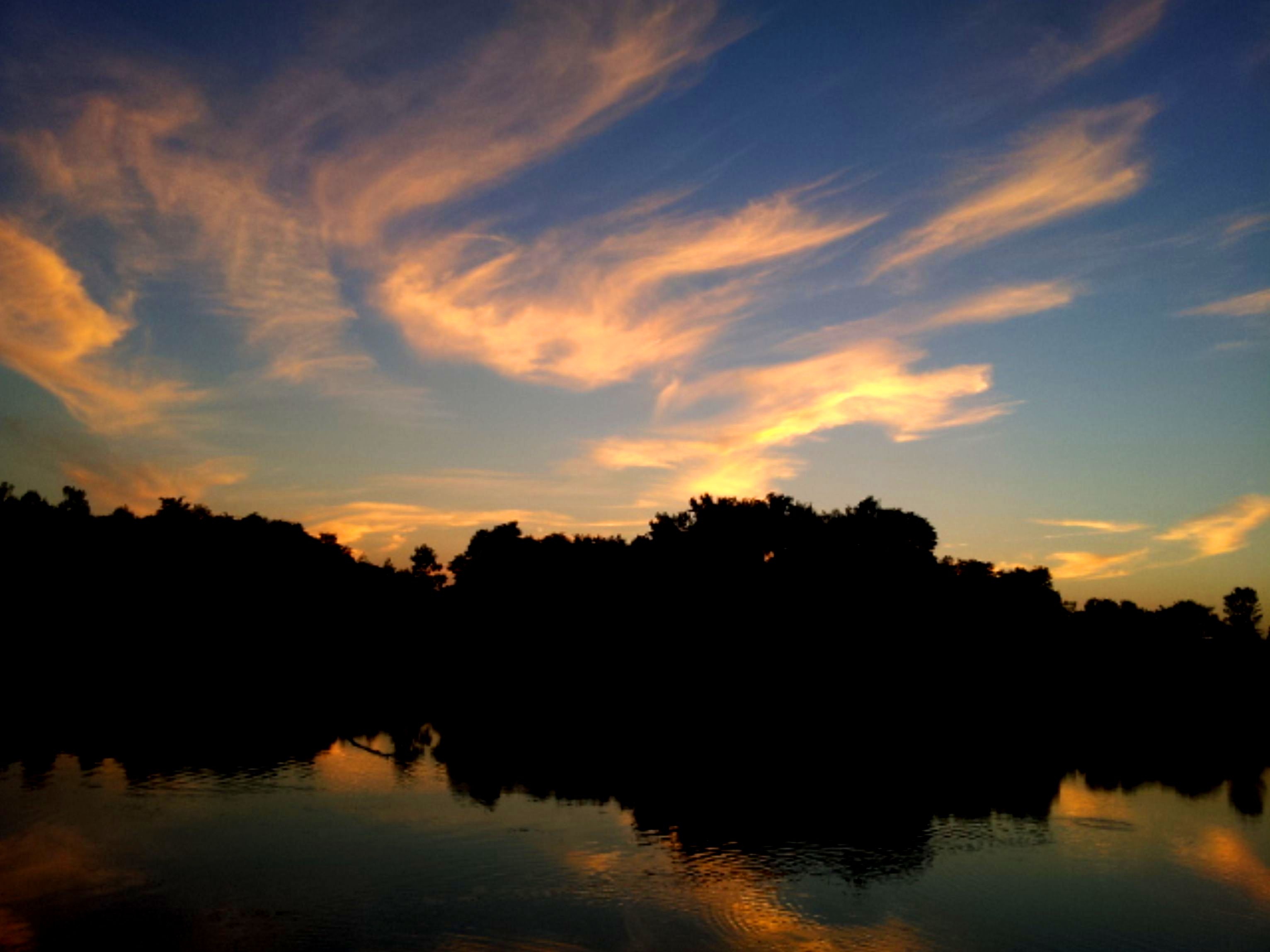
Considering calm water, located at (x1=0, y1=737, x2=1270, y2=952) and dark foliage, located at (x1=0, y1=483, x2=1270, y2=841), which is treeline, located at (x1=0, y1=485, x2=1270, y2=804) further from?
calm water, located at (x1=0, y1=737, x2=1270, y2=952)

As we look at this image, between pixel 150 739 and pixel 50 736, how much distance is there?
536 cm

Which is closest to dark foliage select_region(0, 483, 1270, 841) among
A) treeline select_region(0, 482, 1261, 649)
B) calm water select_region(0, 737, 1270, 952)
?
treeline select_region(0, 482, 1261, 649)

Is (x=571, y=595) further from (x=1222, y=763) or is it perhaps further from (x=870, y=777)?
(x=1222, y=763)

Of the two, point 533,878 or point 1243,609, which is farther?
point 1243,609

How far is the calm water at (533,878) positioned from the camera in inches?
918

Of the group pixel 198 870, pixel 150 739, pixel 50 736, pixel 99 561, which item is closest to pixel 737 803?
pixel 198 870

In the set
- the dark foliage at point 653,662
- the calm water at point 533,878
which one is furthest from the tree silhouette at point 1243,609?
the calm water at point 533,878

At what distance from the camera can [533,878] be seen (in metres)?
28.3

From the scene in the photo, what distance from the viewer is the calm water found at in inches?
918

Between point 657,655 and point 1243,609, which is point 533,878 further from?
point 1243,609

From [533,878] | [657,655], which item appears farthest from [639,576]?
[533,878]

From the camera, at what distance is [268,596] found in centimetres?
11925

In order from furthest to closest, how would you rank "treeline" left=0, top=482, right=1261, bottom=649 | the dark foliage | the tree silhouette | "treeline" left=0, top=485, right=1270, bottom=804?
→ the tree silhouette → "treeline" left=0, top=482, right=1261, bottom=649 → "treeline" left=0, top=485, right=1270, bottom=804 → the dark foliage

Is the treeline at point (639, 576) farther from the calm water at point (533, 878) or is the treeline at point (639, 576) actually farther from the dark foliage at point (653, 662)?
the calm water at point (533, 878)
